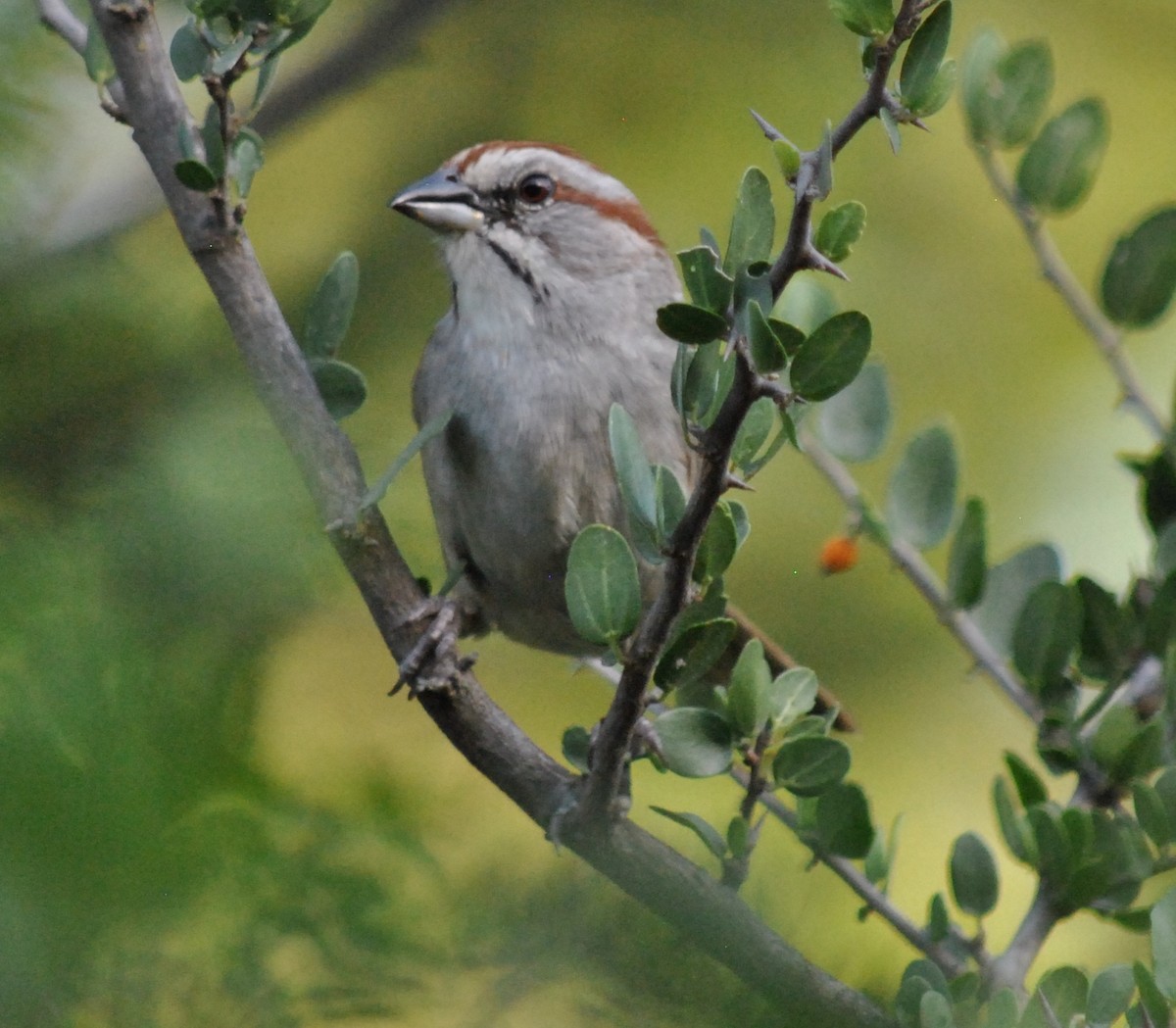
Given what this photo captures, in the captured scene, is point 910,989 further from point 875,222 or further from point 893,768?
point 875,222

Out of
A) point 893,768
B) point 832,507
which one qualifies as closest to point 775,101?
point 832,507

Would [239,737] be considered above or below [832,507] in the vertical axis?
above

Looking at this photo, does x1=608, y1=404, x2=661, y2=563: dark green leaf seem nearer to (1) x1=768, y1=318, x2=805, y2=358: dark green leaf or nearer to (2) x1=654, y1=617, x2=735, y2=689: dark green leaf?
(2) x1=654, y1=617, x2=735, y2=689: dark green leaf

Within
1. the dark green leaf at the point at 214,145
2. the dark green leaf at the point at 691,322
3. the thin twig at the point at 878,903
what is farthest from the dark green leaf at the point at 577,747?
the dark green leaf at the point at 214,145

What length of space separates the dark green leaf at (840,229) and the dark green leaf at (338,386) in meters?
0.74

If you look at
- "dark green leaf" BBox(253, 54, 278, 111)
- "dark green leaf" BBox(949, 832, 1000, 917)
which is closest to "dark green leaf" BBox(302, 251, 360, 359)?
"dark green leaf" BBox(253, 54, 278, 111)

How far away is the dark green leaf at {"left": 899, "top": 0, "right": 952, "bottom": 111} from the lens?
1.30m

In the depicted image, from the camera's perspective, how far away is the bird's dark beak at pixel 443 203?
2900 mm

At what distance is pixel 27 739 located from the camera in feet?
2.28

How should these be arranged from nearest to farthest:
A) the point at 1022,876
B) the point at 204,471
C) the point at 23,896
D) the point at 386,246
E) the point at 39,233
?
1. the point at 23,896
2. the point at 204,471
3. the point at 39,233
4. the point at 386,246
5. the point at 1022,876

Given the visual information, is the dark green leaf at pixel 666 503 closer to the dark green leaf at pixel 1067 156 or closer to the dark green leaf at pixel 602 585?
the dark green leaf at pixel 602 585

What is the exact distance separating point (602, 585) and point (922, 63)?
60 cm

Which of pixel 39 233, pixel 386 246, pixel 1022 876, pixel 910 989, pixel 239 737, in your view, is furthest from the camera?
pixel 1022 876

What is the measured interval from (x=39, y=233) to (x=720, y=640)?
80cm
